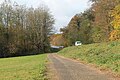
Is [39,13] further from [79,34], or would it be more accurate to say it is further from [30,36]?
[79,34]

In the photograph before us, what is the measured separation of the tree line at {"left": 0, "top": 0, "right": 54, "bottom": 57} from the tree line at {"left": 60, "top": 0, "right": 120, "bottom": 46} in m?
13.7

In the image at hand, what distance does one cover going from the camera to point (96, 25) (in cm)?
6819

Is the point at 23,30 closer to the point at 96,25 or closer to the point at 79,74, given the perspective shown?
the point at 96,25

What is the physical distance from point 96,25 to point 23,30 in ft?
108

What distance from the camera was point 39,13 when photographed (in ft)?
314

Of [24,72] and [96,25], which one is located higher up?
Result: [96,25]

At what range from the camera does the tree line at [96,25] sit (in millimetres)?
50000

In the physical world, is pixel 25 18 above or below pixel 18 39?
above

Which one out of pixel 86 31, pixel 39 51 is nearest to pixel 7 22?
pixel 39 51

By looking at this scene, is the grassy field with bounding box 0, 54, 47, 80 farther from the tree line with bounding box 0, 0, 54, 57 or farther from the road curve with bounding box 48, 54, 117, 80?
the tree line with bounding box 0, 0, 54, 57

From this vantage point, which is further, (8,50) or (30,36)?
(30,36)

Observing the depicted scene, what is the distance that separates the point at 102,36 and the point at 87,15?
127 ft

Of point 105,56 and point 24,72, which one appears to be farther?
point 105,56

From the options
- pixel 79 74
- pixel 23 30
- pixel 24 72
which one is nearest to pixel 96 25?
pixel 23 30
